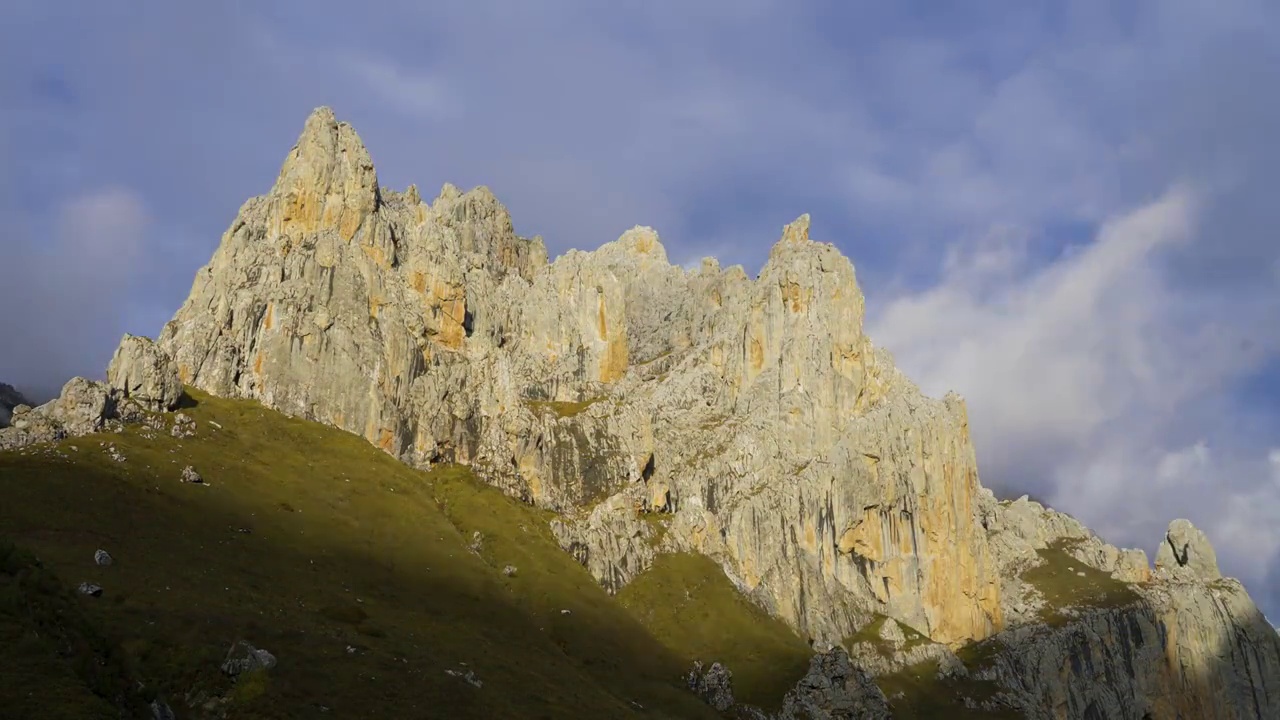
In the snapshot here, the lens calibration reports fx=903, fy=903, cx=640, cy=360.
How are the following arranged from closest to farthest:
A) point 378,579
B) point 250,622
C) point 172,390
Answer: point 250,622 → point 378,579 → point 172,390

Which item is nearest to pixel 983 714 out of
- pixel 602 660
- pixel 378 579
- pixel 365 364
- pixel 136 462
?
pixel 602 660

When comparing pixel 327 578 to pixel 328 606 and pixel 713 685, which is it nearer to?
pixel 328 606

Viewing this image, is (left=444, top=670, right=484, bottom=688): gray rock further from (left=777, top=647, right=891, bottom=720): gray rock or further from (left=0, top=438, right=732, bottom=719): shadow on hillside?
(left=777, top=647, right=891, bottom=720): gray rock

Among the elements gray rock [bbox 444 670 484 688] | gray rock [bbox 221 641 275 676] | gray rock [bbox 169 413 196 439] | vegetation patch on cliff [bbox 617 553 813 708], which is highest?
gray rock [bbox 169 413 196 439]

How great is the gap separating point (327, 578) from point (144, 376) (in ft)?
205

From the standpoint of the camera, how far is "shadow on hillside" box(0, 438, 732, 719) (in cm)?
8338

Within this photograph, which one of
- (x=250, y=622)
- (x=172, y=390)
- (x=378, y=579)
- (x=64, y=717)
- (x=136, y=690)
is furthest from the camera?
(x=172, y=390)

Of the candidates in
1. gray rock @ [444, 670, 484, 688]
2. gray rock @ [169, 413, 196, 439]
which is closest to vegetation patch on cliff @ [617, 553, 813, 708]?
gray rock @ [444, 670, 484, 688]

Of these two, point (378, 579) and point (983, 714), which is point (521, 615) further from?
point (983, 714)

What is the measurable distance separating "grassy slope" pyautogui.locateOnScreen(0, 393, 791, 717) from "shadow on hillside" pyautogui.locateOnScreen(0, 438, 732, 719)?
35cm

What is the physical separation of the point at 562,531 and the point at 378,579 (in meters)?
61.1

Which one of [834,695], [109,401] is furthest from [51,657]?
[834,695]

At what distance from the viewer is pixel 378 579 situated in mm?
135250

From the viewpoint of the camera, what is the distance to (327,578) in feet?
Result: 415
